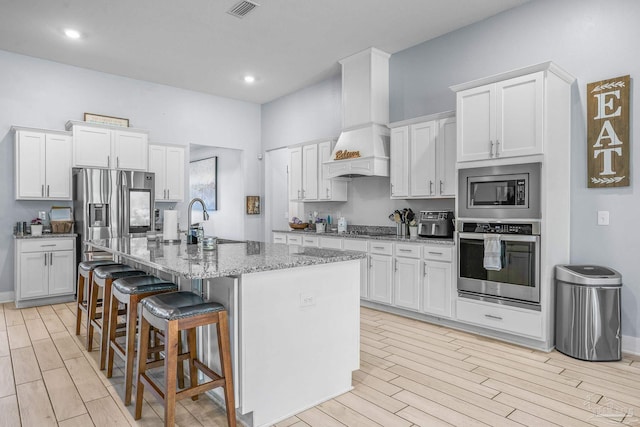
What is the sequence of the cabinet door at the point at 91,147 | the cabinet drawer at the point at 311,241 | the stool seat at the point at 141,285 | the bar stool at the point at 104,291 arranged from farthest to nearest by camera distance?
the cabinet drawer at the point at 311,241 → the cabinet door at the point at 91,147 → the bar stool at the point at 104,291 → the stool seat at the point at 141,285

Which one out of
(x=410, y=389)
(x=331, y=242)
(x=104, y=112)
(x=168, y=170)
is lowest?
(x=410, y=389)

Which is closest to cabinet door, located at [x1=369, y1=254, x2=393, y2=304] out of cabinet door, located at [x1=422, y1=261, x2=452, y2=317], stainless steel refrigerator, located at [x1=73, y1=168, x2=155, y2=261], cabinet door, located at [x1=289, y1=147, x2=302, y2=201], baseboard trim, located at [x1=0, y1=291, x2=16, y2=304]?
cabinet door, located at [x1=422, y1=261, x2=452, y2=317]

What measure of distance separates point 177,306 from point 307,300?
0.74 m

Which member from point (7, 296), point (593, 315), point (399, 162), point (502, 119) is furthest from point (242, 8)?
point (7, 296)

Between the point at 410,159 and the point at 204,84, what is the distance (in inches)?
148

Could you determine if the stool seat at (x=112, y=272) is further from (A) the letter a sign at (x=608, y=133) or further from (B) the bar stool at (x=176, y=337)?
(A) the letter a sign at (x=608, y=133)

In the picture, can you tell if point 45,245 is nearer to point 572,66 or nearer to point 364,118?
point 364,118

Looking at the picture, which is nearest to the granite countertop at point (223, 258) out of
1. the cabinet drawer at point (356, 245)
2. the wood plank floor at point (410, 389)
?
the wood plank floor at point (410, 389)

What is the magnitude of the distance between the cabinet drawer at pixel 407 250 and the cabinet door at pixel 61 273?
13.5ft

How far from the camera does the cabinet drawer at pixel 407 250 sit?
4.12 meters

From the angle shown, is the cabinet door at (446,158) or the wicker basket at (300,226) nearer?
the cabinet door at (446,158)

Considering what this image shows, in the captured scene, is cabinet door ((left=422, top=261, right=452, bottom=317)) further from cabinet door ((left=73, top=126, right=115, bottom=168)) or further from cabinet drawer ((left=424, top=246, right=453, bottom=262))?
cabinet door ((left=73, top=126, right=115, bottom=168))

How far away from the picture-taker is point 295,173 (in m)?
6.12

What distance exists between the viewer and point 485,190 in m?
3.61
